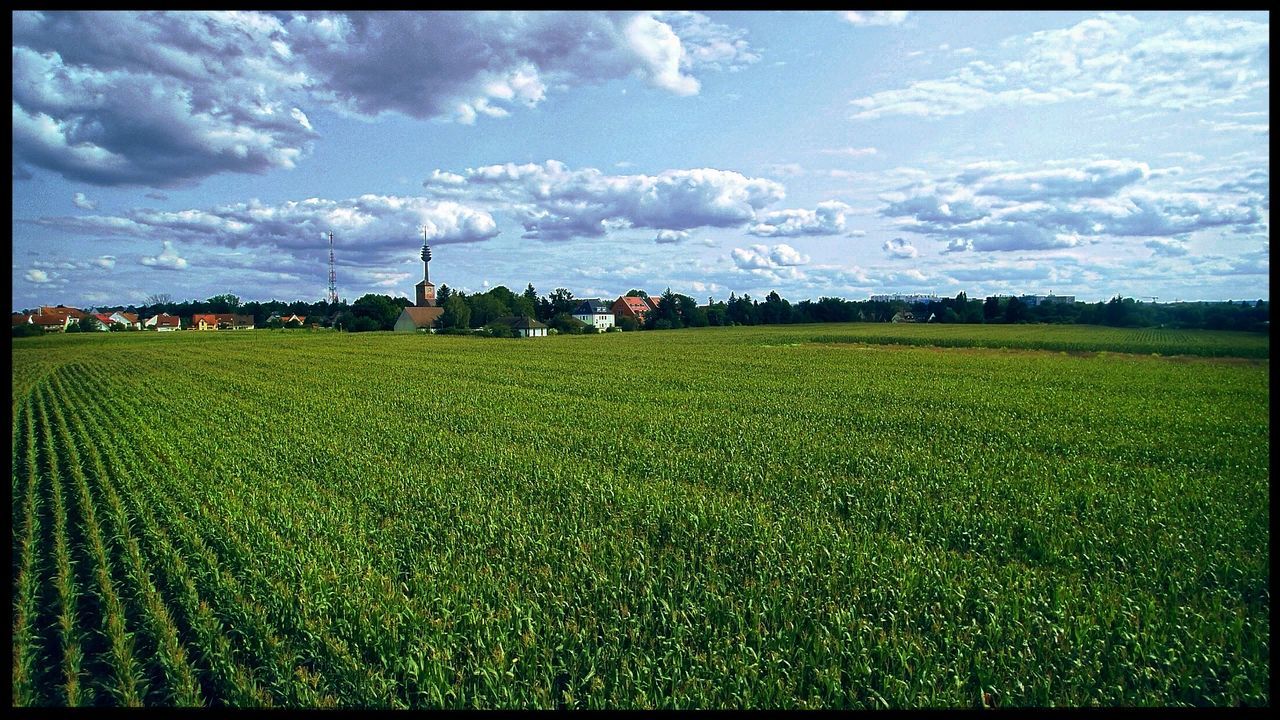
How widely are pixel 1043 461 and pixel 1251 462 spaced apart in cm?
382

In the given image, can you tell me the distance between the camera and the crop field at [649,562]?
498 cm

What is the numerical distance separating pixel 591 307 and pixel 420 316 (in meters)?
34.6

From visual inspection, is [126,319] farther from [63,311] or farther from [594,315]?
→ [594,315]

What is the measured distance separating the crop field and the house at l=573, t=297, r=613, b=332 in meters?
104

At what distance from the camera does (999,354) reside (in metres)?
46.2

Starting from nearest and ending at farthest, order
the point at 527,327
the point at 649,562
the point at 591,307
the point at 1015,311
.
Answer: the point at 649,562 → the point at 527,327 → the point at 1015,311 → the point at 591,307

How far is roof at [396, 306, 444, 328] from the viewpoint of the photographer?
396 feet

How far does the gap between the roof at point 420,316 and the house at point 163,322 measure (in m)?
36.7

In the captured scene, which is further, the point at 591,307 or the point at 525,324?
the point at 591,307

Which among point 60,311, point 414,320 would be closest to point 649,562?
point 60,311

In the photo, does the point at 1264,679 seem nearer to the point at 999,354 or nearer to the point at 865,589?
the point at 865,589

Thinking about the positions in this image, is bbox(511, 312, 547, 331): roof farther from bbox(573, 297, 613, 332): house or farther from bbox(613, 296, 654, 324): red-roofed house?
bbox(613, 296, 654, 324): red-roofed house

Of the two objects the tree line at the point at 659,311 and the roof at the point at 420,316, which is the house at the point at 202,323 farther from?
the roof at the point at 420,316

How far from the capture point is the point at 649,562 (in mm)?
7152
